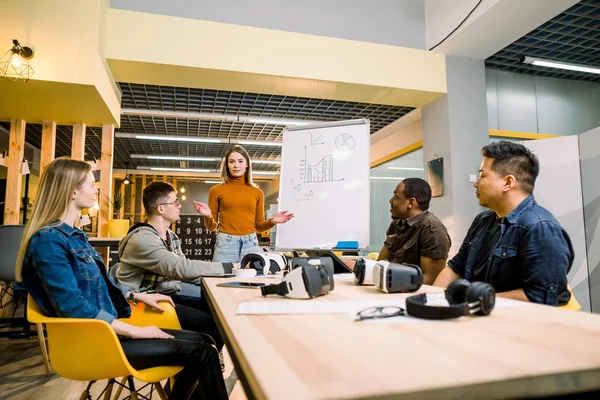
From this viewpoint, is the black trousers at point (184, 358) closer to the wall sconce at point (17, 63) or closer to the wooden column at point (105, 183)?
the wall sconce at point (17, 63)

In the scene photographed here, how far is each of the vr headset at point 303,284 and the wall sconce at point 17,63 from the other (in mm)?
3905

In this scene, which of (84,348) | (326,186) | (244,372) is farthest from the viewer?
(326,186)

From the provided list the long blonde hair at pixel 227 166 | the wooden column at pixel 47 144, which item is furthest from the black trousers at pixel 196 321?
the wooden column at pixel 47 144

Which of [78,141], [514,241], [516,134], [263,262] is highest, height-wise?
[516,134]

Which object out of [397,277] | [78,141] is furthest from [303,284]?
[78,141]

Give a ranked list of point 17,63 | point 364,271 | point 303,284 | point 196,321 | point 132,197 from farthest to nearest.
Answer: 1. point 132,197
2. point 17,63
3. point 196,321
4. point 364,271
5. point 303,284

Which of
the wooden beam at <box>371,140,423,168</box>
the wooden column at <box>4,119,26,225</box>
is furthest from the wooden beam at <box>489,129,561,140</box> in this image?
the wooden column at <box>4,119,26,225</box>

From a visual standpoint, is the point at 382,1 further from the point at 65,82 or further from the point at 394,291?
the point at 394,291

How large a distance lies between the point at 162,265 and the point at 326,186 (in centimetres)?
121

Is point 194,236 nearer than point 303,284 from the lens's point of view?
No

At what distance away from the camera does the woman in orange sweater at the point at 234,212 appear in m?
2.86

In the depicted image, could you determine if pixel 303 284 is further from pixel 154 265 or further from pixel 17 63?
pixel 17 63

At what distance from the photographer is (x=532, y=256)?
4.52 ft

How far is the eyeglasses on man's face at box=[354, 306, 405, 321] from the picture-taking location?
0.80 meters
